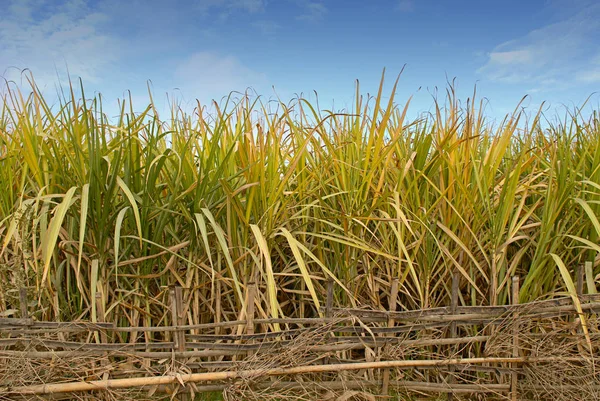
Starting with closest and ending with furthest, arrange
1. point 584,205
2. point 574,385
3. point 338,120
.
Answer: point 584,205 < point 574,385 < point 338,120

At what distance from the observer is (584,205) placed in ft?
6.55

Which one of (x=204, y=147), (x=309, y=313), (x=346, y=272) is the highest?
(x=204, y=147)

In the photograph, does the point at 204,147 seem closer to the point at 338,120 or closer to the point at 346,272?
the point at 338,120

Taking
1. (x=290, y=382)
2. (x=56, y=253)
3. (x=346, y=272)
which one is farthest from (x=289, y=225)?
(x=56, y=253)

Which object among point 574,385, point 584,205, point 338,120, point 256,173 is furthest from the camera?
point 338,120

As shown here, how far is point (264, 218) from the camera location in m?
1.93

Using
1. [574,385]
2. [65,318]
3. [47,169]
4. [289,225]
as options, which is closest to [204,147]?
[289,225]

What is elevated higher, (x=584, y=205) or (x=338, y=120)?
(x=338, y=120)

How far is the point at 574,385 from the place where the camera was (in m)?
2.13

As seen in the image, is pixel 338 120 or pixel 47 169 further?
pixel 338 120

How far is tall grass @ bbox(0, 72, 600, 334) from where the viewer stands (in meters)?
1.88

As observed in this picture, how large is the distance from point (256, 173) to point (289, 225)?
13.3 inches

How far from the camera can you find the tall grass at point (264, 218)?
188 cm

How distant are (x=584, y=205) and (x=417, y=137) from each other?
771 mm
